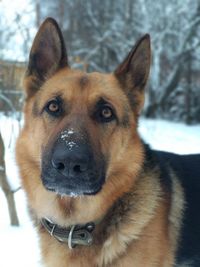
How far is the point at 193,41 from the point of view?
59.2 ft

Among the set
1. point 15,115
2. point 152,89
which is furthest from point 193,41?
point 15,115

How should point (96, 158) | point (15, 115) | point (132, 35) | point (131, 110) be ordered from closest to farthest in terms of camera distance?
point (96, 158), point (131, 110), point (15, 115), point (132, 35)

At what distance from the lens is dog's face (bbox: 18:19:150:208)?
256cm

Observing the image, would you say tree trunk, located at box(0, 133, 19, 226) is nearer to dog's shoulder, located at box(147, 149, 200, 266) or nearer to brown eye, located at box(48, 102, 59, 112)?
brown eye, located at box(48, 102, 59, 112)

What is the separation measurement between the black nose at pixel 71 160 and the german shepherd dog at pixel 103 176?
56mm

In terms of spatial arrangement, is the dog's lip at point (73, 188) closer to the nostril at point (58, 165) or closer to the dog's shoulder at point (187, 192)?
the nostril at point (58, 165)

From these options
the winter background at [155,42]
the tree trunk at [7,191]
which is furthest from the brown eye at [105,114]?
the winter background at [155,42]

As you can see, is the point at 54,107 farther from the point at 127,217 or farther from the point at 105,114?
the point at 127,217

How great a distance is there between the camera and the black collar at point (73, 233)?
9.24ft

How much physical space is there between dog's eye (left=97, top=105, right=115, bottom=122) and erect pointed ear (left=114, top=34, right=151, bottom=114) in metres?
0.26

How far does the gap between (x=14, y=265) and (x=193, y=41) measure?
51.1ft

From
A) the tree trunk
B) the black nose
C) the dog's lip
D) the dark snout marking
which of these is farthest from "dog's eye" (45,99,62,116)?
the tree trunk

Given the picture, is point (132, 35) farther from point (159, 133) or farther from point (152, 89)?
point (159, 133)

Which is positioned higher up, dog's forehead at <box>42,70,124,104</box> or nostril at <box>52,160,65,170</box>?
dog's forehead at <box>42,70,124,104</box>
